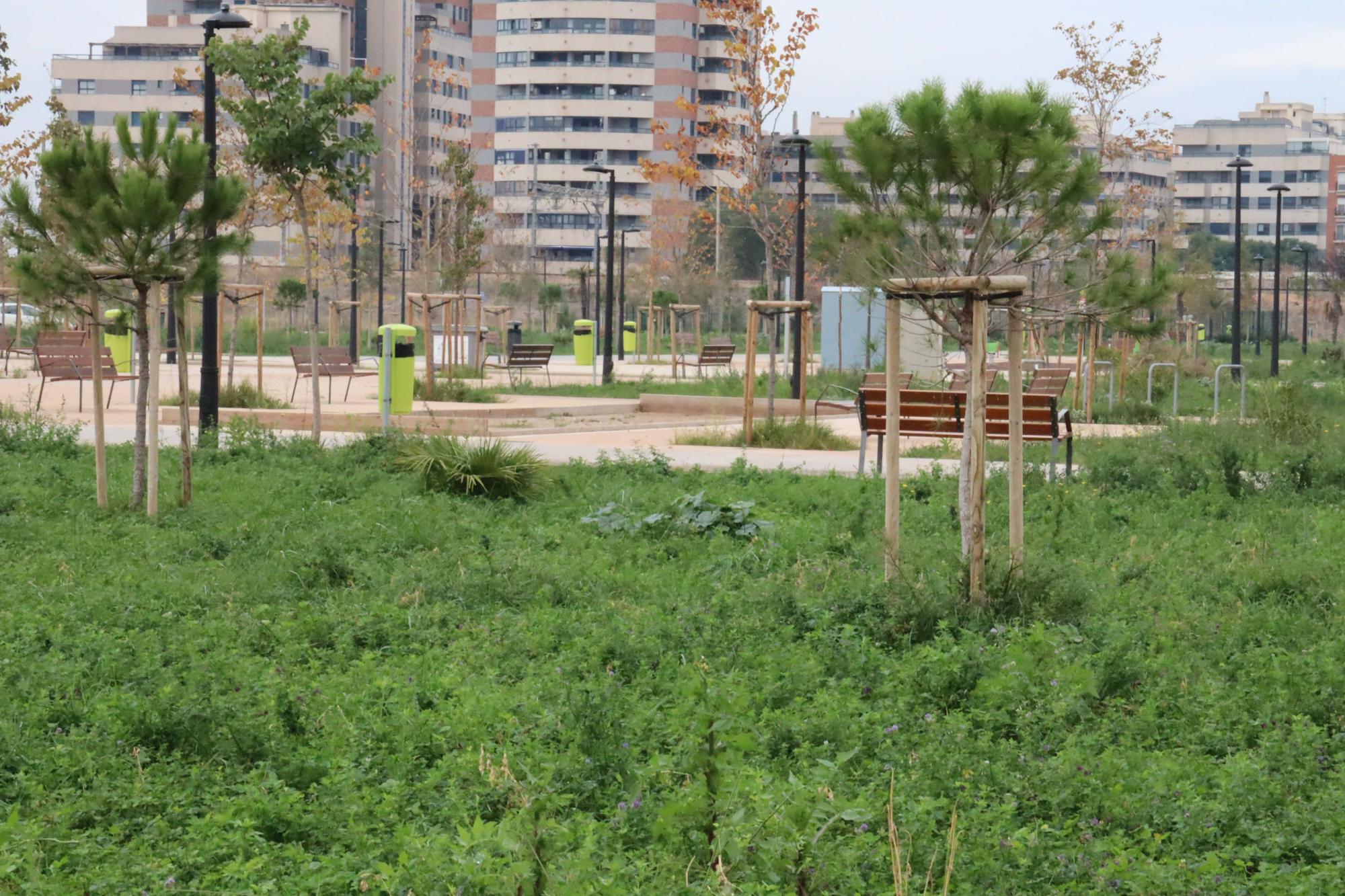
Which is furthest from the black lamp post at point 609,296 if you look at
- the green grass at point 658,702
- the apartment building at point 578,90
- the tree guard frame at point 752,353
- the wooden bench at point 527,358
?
the apartment building at point 578,90

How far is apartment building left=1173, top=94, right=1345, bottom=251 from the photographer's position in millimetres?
132125

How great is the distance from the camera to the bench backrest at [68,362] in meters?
21.6

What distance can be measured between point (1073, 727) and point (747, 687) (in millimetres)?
1286

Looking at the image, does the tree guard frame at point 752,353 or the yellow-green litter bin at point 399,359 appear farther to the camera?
the yellow-green litter bin at point 399,359

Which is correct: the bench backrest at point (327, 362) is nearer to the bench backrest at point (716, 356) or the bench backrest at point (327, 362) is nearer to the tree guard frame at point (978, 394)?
the bench backrest at point (716, 356)

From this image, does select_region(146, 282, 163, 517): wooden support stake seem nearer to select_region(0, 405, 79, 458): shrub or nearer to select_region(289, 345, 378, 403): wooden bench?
select_region(0, 405, 79, 458): shrub

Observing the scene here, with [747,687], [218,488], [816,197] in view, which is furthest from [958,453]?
[816,197]

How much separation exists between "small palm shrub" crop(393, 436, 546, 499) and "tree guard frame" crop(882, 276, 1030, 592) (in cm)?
464

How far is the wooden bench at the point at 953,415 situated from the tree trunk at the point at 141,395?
566 centimetres

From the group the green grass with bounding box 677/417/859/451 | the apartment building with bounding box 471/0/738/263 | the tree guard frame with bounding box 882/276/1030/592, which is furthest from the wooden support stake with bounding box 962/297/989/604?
the apartment building with bounding box 471/0/738/263

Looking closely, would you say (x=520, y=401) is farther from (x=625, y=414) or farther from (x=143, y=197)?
(x=143, y=197)

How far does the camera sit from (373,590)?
896cm

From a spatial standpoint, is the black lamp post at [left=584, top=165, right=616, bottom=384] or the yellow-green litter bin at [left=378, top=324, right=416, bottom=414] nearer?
the yellow-green litter bin at [left=378, top=324, right=416, bottom=414]

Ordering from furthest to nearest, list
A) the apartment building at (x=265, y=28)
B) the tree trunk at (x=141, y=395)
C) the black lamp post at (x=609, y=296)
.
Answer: the apartment building at (x=265, y=28)
the black lamp post at (x=609, y=296)
the tree trunk at (x=141, y=395)
